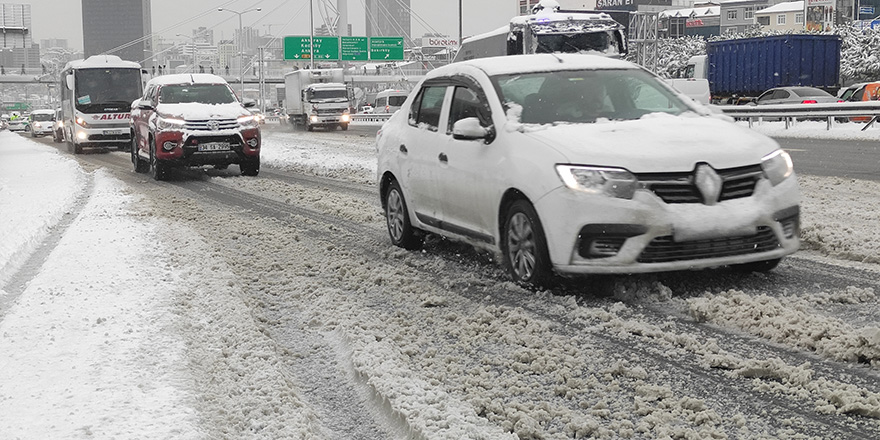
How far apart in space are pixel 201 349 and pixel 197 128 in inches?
491

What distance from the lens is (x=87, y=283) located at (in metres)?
6.84

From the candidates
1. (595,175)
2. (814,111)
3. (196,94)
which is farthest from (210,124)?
(814,111)

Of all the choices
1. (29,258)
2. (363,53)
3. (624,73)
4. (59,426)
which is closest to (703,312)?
(624,73)

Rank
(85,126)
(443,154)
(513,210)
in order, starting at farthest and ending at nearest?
1. (85,126)
2. (443,154)
3. (513,210)

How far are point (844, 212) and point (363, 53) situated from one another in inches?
3186

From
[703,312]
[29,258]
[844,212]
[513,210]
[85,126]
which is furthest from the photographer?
[85,126]

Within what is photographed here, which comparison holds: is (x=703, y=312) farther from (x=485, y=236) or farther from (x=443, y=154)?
(x=443, y=154)

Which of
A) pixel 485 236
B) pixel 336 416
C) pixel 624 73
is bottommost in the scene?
pixel 336 416

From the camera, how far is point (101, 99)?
3017cm

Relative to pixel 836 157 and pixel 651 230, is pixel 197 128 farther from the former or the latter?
pixel 651 230

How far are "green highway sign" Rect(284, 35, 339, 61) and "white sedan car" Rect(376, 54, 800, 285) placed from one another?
267 feet

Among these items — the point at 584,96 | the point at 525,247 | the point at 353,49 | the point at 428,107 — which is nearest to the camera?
the point at 525,247

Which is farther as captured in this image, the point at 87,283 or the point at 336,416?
the point at 87,283

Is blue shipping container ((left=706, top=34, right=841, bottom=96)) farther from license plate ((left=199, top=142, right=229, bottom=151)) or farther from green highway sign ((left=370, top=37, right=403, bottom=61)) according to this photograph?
green highway sign ((left=370, top=37, right=403, bottom=61))
